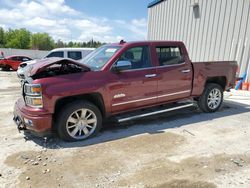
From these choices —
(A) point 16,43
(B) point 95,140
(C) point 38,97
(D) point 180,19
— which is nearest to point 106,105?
(B) point 95,140

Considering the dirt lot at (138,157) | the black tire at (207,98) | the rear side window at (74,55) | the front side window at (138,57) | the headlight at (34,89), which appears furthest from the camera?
the rear side window at (74,55)

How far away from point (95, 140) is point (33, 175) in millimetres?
1387

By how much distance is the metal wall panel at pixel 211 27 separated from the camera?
935 cm

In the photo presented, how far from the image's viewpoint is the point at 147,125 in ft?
16.8

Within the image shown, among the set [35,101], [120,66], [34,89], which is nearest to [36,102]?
[35,101]

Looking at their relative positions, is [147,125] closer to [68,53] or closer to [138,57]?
[138,57]

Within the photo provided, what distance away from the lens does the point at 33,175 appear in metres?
3.19

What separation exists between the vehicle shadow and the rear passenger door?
0.55 metres

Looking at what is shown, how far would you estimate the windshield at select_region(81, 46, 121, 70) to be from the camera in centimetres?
464

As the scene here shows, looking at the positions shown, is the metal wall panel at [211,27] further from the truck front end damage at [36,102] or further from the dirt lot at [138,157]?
the truck front end damage at [36,102]

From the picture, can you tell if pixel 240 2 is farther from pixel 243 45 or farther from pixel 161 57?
pixel 161 57

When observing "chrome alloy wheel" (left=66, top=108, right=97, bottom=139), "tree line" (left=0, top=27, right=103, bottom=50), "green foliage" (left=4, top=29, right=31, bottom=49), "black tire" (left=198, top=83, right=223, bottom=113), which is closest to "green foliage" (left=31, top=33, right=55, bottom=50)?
"tree line" (left=0, top=27, right=103, bottom=50)

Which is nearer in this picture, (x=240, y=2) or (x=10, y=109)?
(x=10, y=109)

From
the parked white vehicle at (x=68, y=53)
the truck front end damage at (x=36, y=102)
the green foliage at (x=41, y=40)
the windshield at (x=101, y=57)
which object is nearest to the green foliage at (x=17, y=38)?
the green foliage at (x=41, y=40)
